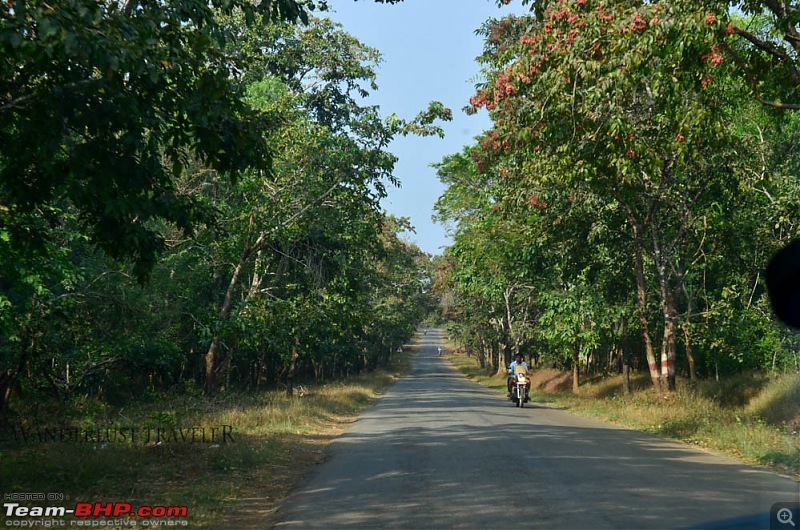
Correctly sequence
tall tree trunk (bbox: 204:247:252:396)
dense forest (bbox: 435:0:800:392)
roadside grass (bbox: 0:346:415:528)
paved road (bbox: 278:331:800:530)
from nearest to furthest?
paved road (bbox: 278:331:800:530), roadside grass (bbox: 0:346:415:528), dense forest (bbox: 435:0:800:392), tall tree trunk (bbox: 204:247:252:396)

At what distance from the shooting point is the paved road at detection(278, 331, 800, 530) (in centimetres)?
805

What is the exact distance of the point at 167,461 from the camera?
40.1 feet

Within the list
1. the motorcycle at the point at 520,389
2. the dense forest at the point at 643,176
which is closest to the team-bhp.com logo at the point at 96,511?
the dense forest at the point at 643,176

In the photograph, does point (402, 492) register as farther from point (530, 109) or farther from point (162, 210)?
point (530, 109)

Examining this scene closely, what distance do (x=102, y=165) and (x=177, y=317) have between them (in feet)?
53.3

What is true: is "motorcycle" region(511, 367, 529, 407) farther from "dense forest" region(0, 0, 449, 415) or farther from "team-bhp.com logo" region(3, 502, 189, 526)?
"team-bhp.com logo" region(3, 502, 189, 526)

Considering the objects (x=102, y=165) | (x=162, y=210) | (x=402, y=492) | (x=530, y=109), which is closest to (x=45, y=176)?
(x=102, y=165)

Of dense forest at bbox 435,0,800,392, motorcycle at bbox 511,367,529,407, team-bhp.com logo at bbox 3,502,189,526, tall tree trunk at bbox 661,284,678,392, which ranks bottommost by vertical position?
team-bhp.com logo at bbox 3,502,189,526

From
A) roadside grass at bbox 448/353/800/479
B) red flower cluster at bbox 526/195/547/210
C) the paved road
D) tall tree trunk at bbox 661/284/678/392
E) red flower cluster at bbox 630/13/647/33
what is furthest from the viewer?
tall tree trunk at bbox 661/284/678/392

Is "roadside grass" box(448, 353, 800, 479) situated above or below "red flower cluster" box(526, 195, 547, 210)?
below

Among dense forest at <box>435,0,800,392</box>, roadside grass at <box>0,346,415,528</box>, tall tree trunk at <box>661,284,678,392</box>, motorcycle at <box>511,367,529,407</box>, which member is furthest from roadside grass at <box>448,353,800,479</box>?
roadside grass at <box>0,346,415,528</box>

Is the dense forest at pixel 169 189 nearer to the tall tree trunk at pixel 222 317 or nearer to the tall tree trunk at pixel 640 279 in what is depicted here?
the tall tree trunk at pixel 222 317

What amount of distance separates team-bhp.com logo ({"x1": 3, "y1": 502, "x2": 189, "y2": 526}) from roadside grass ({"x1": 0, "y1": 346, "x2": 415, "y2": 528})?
0.56 ft

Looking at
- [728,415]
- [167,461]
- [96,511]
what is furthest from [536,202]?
[96,511]
